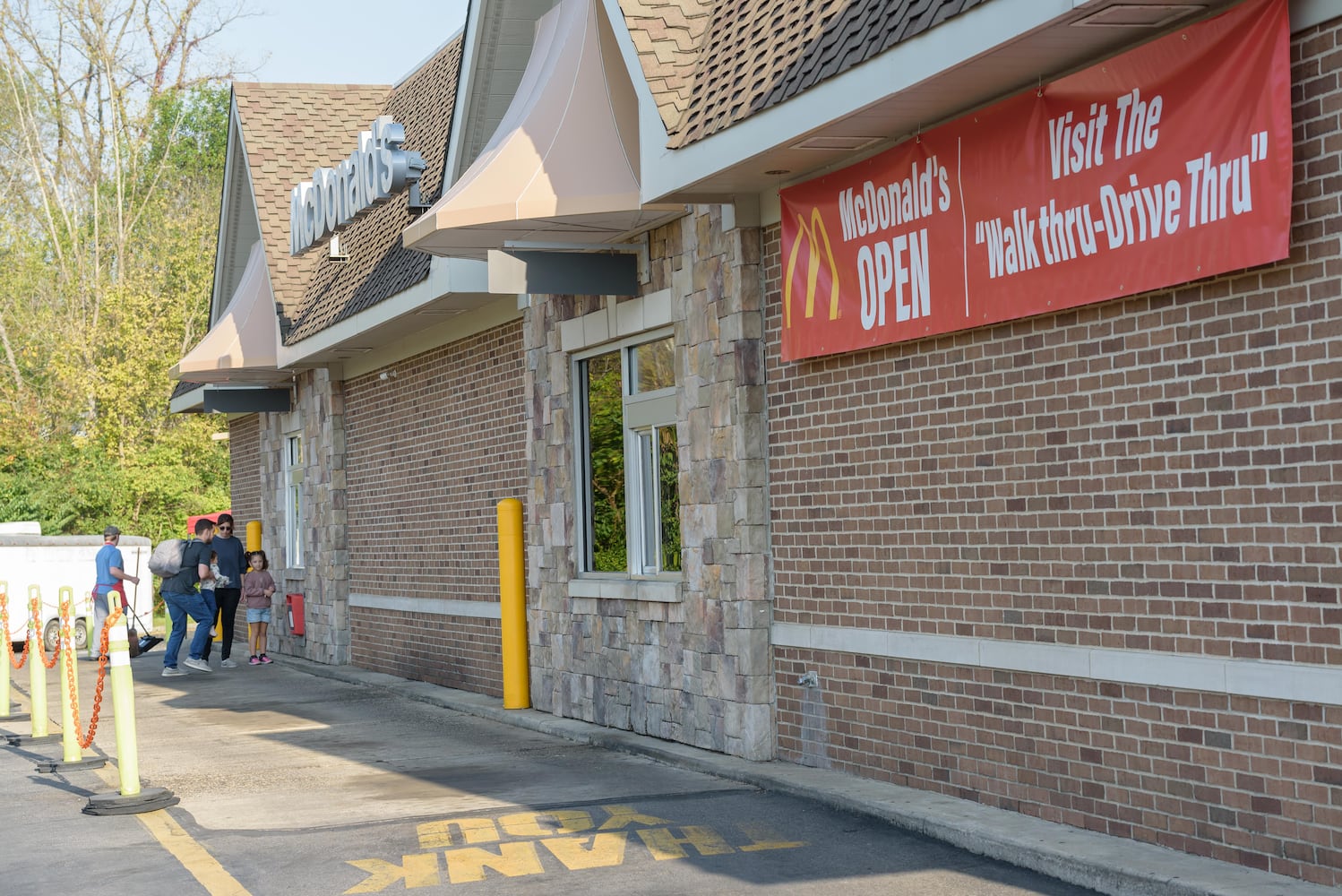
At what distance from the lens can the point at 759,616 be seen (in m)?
10.9

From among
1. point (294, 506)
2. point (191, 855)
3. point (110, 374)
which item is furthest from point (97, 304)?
point (191, 855)

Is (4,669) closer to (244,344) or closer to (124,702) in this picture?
(124,702)

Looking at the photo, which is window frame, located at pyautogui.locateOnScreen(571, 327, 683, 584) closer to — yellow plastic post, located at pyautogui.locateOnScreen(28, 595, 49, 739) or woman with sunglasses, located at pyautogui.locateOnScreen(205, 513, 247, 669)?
yellow plastic post, located at pyautogui.locateOnScreen(28, 595, 49, 739)

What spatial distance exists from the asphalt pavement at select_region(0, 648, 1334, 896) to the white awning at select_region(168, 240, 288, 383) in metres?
Result: 8.86

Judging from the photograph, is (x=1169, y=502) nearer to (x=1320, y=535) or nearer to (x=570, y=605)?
(x=1320, y=535)

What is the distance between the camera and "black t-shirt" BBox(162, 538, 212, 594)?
70.2ft

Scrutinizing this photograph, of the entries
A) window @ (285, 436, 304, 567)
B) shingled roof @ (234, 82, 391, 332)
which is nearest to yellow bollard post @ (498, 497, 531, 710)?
shingled roof @ (234, 82, 391, 332)

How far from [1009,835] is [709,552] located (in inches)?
159

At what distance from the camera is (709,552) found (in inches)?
446

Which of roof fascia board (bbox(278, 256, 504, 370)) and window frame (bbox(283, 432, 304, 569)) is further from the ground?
roof fascia board (bbox(278, 256, 504, 370))

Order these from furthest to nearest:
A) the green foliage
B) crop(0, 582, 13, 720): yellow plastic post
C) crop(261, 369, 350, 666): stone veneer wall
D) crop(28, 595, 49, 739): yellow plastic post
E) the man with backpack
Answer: the green foliage → crop(261, 369, 350, 666): stone veneer wall → the man with backpack → crop(0, 582, 13, 720): yellow plastic post → crop(28, 595, 49, 739): yellow plastic post

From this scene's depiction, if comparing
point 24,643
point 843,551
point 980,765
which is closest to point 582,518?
point 843,551

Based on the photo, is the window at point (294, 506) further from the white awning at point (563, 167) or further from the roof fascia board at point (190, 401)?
the white awning at point (563, 167)

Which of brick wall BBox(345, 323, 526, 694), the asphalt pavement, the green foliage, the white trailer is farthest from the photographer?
the green foliage
